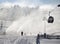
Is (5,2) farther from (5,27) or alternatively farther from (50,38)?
(50,38)

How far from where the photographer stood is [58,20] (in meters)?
4.67

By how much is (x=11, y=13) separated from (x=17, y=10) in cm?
21

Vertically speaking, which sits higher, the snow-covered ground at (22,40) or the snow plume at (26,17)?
the snow plume at (26,17)

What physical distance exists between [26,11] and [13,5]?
419 mm

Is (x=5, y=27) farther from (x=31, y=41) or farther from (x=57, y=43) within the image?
(x=57, y=43)

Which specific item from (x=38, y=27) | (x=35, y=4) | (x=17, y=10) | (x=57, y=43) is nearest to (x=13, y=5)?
(x=17, y=10)

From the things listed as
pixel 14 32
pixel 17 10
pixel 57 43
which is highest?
pixel 17 10

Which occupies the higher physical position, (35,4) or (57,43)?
(35,4)

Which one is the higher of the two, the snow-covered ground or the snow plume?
the snow plume

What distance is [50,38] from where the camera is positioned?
183 inches

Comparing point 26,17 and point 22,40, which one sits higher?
point 26,17

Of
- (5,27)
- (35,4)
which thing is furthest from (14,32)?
(35,4)

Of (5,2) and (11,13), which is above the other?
(5,2)

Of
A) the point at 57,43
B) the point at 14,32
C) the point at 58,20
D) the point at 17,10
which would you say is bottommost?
the point at 57,43
